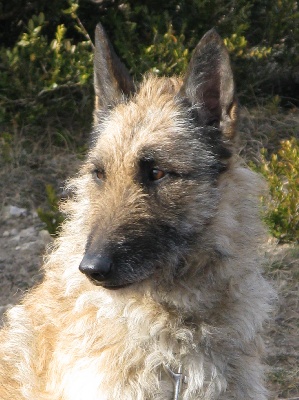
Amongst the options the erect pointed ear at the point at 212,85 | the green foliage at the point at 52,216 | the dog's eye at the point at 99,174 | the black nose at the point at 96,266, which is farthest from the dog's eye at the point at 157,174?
the green foliage at the point at 52,216

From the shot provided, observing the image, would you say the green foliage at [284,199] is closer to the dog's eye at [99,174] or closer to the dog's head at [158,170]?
the dog's head at [158,170]

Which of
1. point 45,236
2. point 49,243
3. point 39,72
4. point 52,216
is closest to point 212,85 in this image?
point 49,243

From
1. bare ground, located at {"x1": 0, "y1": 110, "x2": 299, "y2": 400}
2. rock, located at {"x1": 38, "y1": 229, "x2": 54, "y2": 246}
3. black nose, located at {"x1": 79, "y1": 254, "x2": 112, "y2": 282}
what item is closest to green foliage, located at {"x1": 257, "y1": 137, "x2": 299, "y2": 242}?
bare ground, located at {"x1": 0, "y1": 110, "x2": 299, "y2": 400}

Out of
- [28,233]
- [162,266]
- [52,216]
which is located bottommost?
[28,233]

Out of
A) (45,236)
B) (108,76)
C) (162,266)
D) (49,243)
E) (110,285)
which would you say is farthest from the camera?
(45,236)

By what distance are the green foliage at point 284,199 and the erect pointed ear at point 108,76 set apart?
2527mm

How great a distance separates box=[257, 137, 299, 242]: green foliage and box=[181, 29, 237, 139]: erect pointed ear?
250 cm

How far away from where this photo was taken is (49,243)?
6160 mm

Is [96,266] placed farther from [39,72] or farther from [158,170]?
[39,72]

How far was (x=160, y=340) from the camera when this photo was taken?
4.01m

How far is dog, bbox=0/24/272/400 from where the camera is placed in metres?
3.88

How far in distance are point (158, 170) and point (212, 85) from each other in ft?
1.93

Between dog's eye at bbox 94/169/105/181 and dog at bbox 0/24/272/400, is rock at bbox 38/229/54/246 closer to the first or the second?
dog at bbox 0/24/272/400

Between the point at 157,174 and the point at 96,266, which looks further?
the point at 157,174
